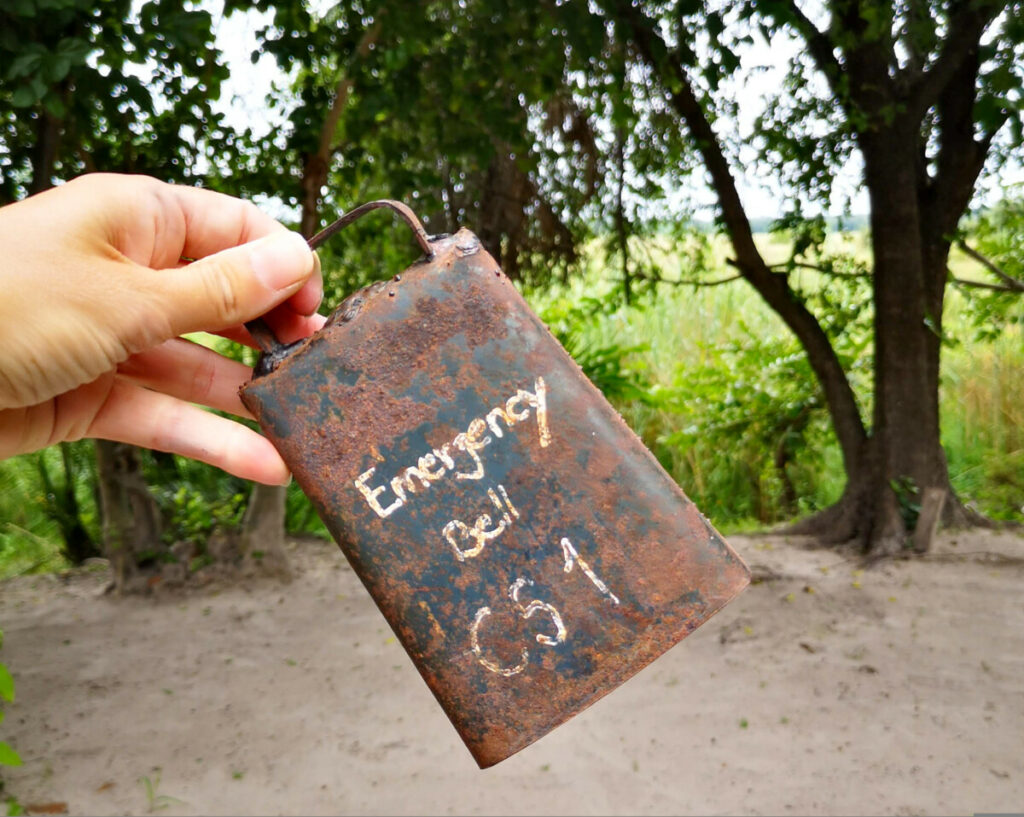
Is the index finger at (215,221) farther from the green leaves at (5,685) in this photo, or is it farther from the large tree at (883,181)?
the large tree at (883,181)

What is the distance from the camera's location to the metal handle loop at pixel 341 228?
49.0 inches

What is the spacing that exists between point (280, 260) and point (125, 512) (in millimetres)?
3389

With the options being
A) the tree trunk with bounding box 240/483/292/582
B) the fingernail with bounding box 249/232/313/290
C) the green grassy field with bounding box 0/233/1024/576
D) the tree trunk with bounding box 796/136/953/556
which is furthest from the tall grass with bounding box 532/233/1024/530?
the fingernail with bounding box 249/232/313/290

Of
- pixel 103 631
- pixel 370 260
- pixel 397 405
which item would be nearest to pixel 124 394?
pixel 397 405

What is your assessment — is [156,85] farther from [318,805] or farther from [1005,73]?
[1005,73]

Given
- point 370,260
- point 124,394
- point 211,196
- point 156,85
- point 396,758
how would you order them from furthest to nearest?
point 370,260, point 156,85, point 396,758, point 124,394, point 211,196

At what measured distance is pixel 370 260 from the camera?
5117 millimetres

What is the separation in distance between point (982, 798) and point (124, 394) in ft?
7.89

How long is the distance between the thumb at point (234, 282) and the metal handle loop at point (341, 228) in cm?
3

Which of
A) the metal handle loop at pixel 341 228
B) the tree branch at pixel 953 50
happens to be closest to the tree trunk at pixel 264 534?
the metal handle loop at pixel 341 228

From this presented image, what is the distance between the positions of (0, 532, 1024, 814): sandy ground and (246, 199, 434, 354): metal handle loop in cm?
185

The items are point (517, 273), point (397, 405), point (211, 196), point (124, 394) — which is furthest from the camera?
point (517, 273)

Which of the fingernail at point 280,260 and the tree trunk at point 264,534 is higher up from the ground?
the fingernail at point 280,260

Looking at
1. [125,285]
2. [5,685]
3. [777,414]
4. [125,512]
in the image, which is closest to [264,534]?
[125,512]
